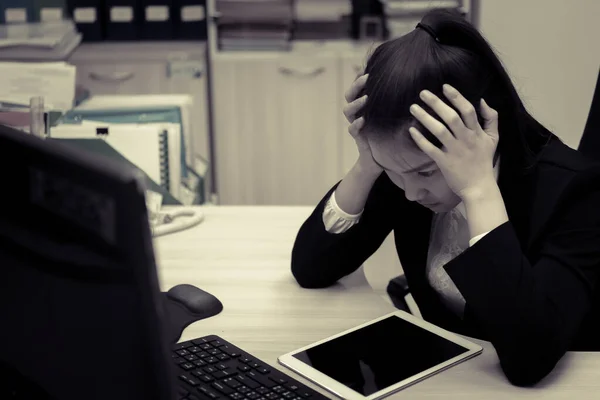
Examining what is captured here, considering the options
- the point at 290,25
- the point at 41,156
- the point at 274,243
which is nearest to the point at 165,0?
the point at 290,25

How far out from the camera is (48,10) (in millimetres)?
2896

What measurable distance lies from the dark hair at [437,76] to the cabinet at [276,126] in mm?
1860

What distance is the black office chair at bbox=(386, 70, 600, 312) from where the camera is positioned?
60.9 inches

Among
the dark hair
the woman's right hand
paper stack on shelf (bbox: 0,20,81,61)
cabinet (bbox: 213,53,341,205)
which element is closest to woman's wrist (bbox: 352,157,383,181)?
the woman's right hand

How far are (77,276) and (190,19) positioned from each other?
2.48 meters

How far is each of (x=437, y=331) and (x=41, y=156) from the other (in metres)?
0.69

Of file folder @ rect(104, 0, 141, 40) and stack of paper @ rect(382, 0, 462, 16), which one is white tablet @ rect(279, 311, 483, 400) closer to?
stack of paper @ rect(382, 0, 462, 16)

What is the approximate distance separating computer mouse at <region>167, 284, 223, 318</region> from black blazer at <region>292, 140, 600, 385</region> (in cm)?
17

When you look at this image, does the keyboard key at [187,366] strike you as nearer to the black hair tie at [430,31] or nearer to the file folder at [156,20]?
the black hair tie at [430,31]

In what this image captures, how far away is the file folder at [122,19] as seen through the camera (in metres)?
2.97

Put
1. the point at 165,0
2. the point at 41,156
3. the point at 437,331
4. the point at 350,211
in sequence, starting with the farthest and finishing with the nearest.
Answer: the point at 165,0
the point at 350,211
the point at 437,331
the point at 41,156

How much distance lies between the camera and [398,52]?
43.4 inches

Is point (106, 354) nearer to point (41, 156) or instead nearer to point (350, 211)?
point (41, 156)

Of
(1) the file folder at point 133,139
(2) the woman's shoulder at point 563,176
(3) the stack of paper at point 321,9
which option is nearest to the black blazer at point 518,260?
(2) the woman's shoulder at point 563,176
